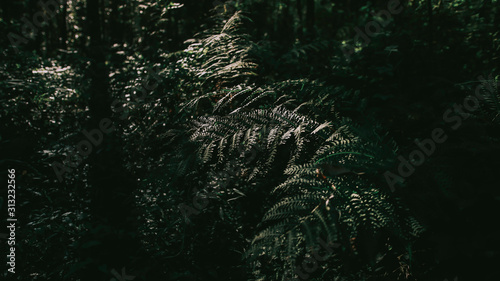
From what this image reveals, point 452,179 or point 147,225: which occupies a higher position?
point 147,225

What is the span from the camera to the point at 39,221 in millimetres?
2717

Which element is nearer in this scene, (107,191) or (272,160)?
(272,160)

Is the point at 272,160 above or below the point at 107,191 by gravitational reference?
below

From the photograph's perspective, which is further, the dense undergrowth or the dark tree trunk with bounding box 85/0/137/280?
the dark tree trunk with bounding box 85/0/137/280

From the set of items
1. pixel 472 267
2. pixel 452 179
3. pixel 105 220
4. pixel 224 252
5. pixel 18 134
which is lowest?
pixel 472 267

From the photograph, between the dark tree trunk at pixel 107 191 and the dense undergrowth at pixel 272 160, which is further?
the dark tree trunk at pixel 107 191

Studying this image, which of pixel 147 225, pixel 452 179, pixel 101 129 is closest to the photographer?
pixel 452 179

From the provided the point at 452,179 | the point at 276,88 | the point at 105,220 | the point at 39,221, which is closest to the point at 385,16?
the point at 276,88

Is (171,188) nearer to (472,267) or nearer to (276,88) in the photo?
(276,88)

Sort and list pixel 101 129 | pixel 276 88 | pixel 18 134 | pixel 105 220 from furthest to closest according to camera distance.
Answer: pixel 18 134 → pixel 101 129 → pixel 105 220 → pixel 276 88

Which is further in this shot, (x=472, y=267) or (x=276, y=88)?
(x=276, y=88)

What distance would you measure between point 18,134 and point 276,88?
3.17 m

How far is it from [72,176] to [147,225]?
1.23 meters

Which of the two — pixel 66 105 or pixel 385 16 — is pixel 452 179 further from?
pixel 66 105
